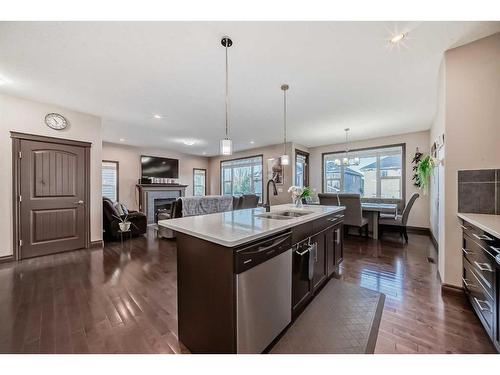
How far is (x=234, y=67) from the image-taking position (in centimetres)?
241

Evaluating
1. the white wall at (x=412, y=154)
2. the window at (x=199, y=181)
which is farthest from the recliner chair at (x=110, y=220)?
the white wall at (x=412, y=154)

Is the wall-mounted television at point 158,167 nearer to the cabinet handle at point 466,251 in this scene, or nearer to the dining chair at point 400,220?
the dining chair at point 400,220

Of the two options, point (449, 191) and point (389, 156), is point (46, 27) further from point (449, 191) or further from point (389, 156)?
point (389, 156)

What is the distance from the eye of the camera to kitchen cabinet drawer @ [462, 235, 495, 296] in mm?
1416

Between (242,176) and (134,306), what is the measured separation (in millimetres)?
6542

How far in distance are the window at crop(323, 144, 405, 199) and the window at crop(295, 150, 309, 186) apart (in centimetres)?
70

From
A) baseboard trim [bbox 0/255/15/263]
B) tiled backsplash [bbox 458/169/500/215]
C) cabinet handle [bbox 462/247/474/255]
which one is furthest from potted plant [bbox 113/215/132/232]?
tiled backsplash [bbox 458/169/500/215]

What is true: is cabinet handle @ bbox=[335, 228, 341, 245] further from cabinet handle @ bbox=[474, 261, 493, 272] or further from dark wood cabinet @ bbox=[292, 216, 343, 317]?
cabinet handle @ bbox=[474, 261, 493, 272]

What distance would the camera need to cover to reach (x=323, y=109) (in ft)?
12.5

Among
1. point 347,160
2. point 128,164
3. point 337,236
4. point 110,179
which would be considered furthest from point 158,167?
point 337,236

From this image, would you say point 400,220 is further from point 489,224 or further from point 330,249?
point 489,224
